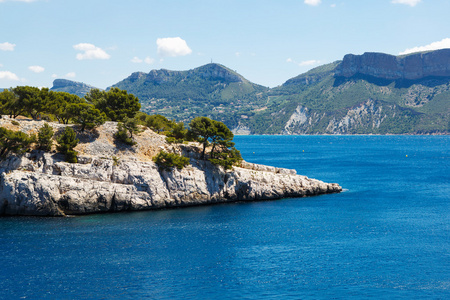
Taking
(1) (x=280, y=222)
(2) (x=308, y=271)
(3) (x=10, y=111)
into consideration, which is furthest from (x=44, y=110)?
(2) (x=308, y=271)

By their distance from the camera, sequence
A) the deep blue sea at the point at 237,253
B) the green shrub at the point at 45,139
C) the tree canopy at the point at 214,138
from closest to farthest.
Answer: the deep blue sea at the point at 237,253, the green shrub at the point at 45,139, the tree canopy at the point at 214,138

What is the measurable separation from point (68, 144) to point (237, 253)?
38.5 metres

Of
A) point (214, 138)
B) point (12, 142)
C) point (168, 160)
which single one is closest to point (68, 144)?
point (12, 142)

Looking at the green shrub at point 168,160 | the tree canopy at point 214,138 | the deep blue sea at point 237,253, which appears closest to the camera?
the deep blue sea at point 237,253

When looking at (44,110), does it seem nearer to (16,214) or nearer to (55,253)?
(16,214)

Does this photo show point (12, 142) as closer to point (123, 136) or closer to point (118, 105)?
point (123, 136)

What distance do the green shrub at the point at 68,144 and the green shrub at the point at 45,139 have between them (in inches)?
54.5

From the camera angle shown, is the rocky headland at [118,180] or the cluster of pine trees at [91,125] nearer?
the rocky headland at [118,180]

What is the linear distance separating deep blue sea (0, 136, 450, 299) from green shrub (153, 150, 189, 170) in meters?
8.45

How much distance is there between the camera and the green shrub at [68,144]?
7094 centimetres

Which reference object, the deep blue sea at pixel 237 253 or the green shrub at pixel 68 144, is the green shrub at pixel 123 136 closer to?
the green shrub at pixel 68 144

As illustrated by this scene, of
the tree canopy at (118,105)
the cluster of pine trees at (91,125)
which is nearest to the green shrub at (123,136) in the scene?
the cluster of pine trees at (91,125)

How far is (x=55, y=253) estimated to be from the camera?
48.3 meters

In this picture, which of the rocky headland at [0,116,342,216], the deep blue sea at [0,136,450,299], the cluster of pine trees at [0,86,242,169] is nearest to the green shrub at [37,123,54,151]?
the cluster of pine trees at [0,86,242,169]
